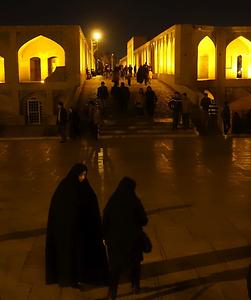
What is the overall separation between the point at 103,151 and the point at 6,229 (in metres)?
7.32

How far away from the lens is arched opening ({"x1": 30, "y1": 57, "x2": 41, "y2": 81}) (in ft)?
107

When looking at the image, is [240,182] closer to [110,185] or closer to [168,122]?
[110,185]

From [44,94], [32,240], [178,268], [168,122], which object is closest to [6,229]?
[32,240]

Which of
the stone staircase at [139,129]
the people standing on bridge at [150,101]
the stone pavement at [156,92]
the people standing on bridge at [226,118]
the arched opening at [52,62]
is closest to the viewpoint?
the people standing on bridge at [226,118]

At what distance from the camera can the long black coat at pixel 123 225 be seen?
4.49 metres

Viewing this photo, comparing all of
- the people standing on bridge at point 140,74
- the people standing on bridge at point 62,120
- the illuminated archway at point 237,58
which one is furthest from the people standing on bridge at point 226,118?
the illuminated archway at point 237,58

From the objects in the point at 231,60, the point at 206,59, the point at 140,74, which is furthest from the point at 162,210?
the point at 206,59

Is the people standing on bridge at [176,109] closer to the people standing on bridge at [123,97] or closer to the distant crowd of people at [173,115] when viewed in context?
the distant crowd of people at [173,115]

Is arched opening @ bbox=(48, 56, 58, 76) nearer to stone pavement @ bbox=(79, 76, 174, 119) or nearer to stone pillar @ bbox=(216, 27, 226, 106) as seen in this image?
stone pavement @ bbox=(79, 76, 174, 119)

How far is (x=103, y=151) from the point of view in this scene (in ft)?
46.0

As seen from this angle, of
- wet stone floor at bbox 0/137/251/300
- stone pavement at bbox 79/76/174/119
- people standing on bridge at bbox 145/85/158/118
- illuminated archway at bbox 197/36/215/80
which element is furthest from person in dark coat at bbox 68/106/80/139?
illuminated archway at bbox 197/36/215/80

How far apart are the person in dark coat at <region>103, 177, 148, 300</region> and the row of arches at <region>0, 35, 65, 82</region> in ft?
85.3

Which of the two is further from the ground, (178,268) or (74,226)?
(74,226)

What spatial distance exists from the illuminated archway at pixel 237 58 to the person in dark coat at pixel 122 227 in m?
27.1
